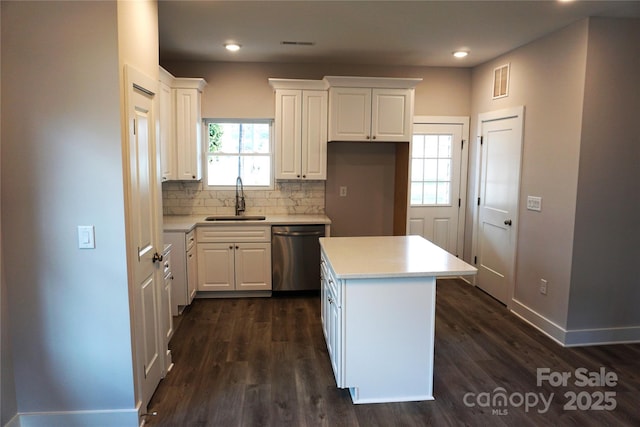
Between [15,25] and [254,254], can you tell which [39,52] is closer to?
[15,25]

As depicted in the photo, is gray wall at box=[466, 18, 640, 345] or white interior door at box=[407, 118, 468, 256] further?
white interior door at box=[407, 118, 468, 256]

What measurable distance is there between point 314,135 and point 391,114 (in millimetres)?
858

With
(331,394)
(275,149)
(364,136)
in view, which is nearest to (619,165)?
(364,136)

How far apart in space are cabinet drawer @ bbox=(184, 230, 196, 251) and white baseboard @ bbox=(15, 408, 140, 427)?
6.18 ft

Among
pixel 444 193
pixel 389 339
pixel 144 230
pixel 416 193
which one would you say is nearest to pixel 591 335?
pixel 389 339

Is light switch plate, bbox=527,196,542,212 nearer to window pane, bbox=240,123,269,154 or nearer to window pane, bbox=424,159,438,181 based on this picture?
window pane, bbox=424,159,438,181

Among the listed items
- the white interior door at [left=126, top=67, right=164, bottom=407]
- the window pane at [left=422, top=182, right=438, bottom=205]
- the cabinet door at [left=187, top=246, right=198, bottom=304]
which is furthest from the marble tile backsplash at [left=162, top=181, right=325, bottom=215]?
the white interior door at [left=126, top=67, right=164, bottom=407]

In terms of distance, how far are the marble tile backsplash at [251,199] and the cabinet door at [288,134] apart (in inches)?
13.7

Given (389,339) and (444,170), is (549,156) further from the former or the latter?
(389,339)

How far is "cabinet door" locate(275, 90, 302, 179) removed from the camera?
14.6 feet

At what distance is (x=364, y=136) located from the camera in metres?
4.46

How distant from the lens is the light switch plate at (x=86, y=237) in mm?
2117

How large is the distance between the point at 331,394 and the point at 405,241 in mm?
1289

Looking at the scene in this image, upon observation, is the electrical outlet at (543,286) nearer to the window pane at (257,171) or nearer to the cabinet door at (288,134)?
the cabinet door at (288,134)
